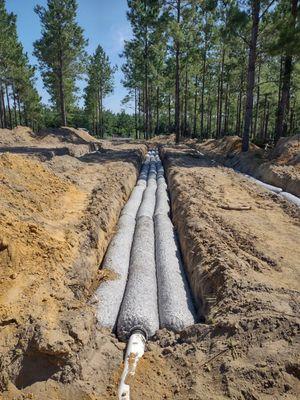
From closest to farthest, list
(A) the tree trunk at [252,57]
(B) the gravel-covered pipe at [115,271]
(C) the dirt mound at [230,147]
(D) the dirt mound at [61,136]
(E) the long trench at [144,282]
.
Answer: (E) the long trench at [144,282]
(B) the gravel-covered pipe at [115,271]
(A) the tree trunk at [252,57]
(C) the dirt mound at [230,147]
(D) the dirt mound at [61,136]

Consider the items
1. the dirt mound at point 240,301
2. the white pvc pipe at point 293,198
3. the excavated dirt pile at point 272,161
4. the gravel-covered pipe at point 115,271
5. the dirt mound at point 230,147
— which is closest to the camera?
the dirt mound at point 240,301

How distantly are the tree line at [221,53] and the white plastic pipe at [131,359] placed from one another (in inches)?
581

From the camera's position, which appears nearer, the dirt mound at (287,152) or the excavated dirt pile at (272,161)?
the excavated dirt pile at (272,161)

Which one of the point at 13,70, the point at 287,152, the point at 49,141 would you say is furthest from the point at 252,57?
the point at 13,70

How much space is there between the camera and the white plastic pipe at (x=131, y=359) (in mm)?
3688

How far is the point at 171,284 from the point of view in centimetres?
552

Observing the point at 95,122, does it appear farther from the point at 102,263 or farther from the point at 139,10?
the point at 102,263

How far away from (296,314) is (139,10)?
31.3m

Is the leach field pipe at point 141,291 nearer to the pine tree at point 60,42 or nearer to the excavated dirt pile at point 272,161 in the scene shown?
the excavated dirt pile at point 272,161

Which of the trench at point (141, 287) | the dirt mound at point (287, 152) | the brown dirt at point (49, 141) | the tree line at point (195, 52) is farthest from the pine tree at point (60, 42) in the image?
the trench at point (141, 287)

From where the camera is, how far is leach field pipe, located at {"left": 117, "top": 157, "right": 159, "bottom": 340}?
4.65 meters

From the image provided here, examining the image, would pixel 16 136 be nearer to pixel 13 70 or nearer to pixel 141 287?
pixel 13 70

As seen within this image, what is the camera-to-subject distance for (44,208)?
7.77 meters

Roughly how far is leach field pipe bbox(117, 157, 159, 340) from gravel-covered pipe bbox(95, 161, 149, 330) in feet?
0.35
